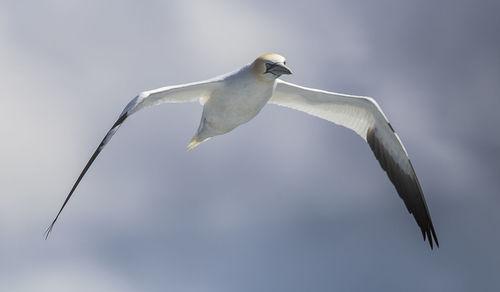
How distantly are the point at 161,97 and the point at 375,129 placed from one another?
552cm

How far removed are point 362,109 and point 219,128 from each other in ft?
12.3

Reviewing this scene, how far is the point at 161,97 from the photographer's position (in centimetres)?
1282

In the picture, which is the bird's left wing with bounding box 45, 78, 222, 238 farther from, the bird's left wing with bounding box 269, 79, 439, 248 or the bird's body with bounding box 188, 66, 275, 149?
the bird's left wing with bounding box 269, 79, 439, 248

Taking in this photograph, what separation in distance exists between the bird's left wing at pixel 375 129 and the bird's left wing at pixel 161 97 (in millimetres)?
2164

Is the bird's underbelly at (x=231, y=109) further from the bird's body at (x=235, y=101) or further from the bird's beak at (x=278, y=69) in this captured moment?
the bird's beak at (x=278, y=69)

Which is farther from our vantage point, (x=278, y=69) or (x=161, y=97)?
(x=161, y=97)

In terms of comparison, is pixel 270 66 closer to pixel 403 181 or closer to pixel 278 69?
pixel 278 69

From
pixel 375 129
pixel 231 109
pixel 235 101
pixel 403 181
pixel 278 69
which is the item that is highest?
pixel 278 69

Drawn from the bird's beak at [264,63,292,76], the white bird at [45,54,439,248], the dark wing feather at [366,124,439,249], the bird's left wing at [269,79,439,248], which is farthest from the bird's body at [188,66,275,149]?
the dark wing feather at [366,124,439,249]

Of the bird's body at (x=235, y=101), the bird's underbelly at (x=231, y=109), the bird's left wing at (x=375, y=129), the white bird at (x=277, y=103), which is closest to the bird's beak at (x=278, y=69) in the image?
the white bird at (x=277, y=103)

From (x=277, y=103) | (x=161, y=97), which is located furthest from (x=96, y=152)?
(x=277, y=103)

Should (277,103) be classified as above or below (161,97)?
below

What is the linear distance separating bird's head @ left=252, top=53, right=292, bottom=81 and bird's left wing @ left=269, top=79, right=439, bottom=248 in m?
2.28

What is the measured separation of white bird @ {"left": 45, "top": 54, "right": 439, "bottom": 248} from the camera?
12.2 m
